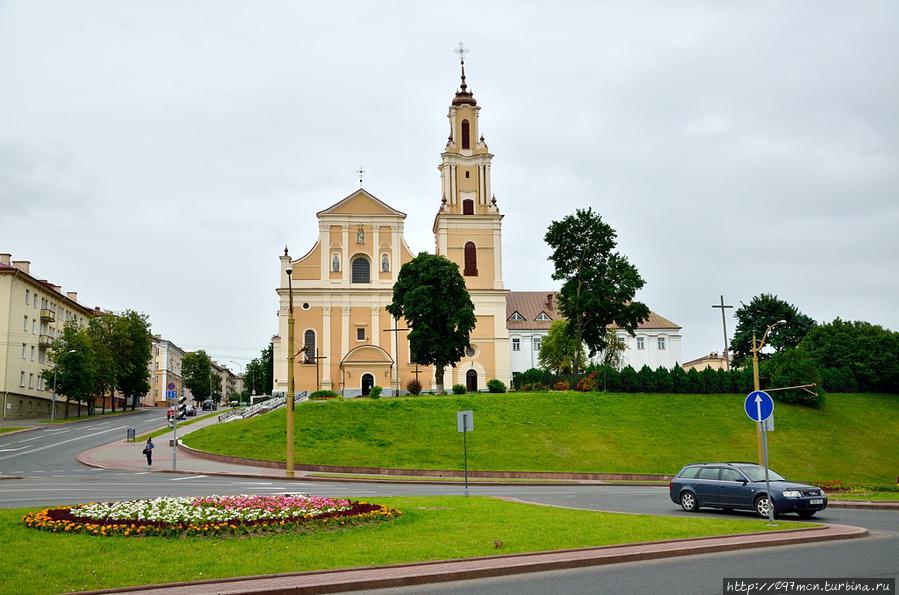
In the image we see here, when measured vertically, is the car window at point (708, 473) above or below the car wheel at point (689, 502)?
above

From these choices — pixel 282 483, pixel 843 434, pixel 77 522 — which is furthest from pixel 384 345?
pixel 77 522

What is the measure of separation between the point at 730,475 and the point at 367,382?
55.3 meters

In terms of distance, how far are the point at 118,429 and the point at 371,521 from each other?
182 ft

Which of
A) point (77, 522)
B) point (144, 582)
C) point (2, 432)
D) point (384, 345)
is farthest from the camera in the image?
point (384, 345)

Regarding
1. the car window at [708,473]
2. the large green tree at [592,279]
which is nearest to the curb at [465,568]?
the car window at [708,473]

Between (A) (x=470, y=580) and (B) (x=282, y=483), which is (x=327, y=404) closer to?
(B) (x=282, y=483)

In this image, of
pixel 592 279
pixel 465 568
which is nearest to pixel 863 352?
pixel 592 279

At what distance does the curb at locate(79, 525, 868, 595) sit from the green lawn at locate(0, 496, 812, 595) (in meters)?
0.32

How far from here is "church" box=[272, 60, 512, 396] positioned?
73.9m

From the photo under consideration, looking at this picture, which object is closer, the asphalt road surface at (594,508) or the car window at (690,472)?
the asphalt road surface at (594,508)

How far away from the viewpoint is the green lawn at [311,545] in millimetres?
10664

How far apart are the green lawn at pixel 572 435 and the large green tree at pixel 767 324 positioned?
137ft

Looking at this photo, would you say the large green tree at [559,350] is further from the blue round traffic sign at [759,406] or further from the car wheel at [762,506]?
the blue round traffic sign at [759,406]

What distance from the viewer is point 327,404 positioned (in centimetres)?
5231
